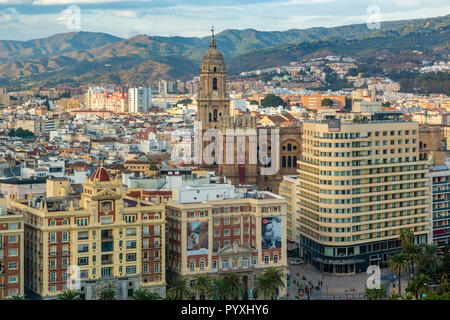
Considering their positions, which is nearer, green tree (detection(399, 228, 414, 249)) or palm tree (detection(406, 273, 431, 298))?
palm tree (detection(406, 273, 431, 298))

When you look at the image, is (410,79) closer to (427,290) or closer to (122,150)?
(122,150)

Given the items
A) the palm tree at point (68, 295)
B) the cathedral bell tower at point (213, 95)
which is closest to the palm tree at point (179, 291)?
the palm tree at point (68, 295)

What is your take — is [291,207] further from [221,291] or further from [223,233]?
[221,291]

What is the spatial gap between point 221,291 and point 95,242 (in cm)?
542

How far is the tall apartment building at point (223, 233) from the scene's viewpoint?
3909 cm

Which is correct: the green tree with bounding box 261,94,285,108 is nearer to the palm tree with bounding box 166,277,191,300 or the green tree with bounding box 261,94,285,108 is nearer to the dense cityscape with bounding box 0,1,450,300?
the dense cityscape with bounding box 0,1,450,300

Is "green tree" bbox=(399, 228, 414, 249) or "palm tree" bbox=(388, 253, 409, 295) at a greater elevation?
"green tree" bbox=(399, 228, 414, 249)

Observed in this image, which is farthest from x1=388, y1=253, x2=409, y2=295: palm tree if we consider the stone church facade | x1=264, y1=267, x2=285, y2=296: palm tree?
the stone church facade

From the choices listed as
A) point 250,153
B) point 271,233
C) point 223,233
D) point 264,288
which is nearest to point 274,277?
point 264,288

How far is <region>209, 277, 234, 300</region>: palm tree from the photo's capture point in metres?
36.2

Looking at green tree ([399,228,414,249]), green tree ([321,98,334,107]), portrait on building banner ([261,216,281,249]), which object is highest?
green tree ([321,98,334,107])

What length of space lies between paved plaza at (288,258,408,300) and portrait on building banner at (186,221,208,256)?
4446mm

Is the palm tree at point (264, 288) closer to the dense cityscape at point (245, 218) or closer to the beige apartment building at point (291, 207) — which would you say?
the dense cityscape at point (245, 218)

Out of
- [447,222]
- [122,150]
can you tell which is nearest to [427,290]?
[447,222]
